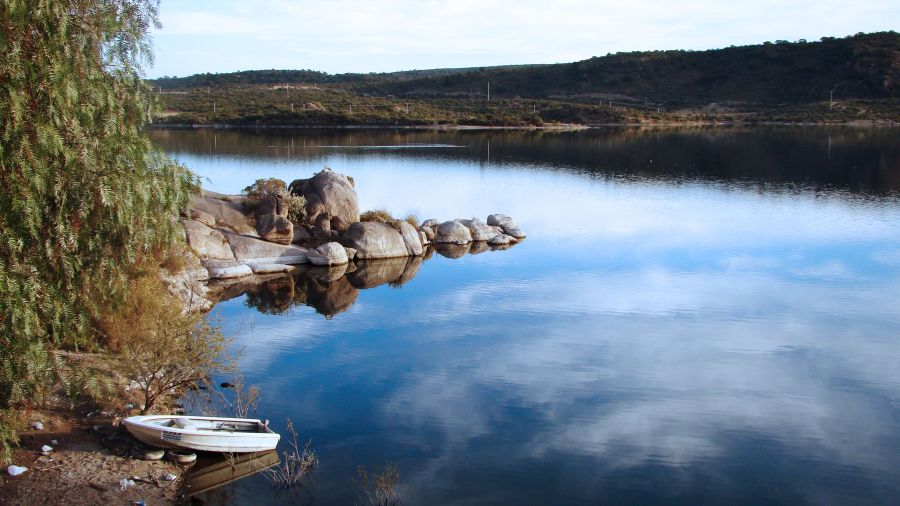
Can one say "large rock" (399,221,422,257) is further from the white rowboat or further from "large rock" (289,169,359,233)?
the white rowboat

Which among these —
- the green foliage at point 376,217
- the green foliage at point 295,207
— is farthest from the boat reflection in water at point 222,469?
the green foliage at point 376,217

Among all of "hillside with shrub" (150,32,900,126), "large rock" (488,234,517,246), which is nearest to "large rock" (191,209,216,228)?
"large rock" (488,234,517,246)

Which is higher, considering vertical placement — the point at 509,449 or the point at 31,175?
the point at 31,175

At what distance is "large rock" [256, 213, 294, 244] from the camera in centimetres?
2291

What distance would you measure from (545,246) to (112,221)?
17105 mm

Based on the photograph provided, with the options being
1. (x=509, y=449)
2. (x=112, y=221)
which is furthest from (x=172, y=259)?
(x=509, y=449)

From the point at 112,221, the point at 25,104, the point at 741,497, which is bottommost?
the point at 741,497

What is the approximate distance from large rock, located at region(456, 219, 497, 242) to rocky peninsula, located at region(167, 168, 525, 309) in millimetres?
30

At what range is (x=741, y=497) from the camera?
995cm

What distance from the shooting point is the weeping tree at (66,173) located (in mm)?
8820

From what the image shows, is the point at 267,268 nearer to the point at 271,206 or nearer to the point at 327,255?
the point at 327,255

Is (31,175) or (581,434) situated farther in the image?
(581,434)

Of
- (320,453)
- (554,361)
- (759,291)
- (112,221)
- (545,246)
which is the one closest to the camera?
(112,221)

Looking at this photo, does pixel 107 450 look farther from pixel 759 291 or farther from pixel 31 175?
pixel 759 291
